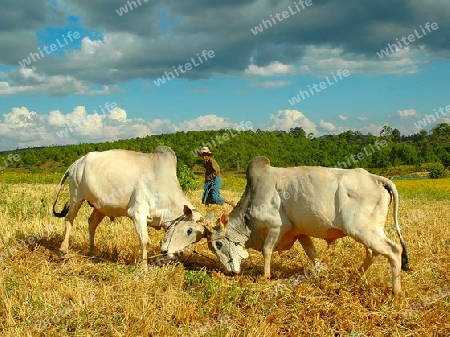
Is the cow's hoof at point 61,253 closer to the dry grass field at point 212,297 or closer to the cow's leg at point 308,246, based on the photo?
the dry grass field at point 212,297

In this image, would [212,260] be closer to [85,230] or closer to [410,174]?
[85,230]

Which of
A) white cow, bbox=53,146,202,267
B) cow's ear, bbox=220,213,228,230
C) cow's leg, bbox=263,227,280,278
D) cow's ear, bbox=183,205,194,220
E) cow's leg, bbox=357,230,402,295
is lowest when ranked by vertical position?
cow's leg, bbox=357,230,402,295

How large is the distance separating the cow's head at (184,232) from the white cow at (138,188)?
2 centimetres

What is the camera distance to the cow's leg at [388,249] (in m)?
5.77

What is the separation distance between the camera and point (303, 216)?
6309 mm

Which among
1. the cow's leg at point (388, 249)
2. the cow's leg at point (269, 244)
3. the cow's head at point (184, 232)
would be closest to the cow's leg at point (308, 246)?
the cow's leg at point (269, 244)

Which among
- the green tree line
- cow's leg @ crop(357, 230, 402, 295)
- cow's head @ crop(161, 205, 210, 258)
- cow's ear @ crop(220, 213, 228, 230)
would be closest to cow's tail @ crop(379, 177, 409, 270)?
cow's leg @ crop(357, 230, 402, 295)

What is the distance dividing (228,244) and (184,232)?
0.73 m

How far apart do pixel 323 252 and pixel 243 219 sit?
2.13 metres

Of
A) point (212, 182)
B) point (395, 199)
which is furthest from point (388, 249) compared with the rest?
point (212, 182)

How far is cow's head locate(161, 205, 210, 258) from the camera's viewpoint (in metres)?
6.77

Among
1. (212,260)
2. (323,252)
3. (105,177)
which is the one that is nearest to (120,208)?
(105,177)

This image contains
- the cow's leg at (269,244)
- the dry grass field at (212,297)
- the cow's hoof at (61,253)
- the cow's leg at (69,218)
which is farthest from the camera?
→ the cow's leg at (69,218)

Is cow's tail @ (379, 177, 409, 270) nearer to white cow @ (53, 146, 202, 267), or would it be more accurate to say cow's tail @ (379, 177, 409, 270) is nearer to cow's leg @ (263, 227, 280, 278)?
cow's leg @ (263, 227, 280, 278)
